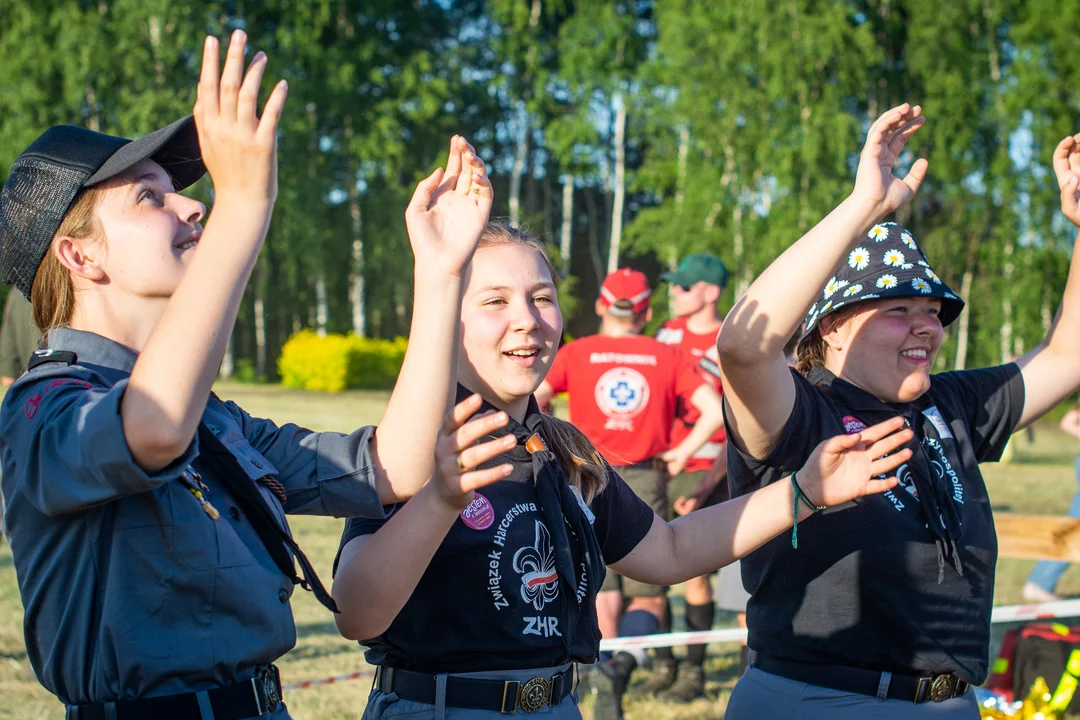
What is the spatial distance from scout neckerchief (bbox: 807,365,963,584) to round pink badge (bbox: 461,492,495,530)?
1.04 metres

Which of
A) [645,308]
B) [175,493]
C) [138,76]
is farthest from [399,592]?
[138,76]

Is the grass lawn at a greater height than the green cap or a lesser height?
lesser

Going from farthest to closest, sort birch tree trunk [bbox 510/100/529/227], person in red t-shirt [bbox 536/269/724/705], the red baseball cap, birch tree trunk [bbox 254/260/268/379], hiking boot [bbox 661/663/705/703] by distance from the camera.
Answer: birch tree trunk [bbox 510/100/529/227], birch tree trunk [bbox 254/260/268/379], the red baseball cap, person in red t-shirt [bbox 536/269/724/705], hiking boot [bbox 661/663/705/703]

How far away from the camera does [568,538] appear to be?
2184 mm

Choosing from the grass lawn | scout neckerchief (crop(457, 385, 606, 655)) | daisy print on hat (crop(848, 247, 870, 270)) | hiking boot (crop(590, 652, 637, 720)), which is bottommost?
the grass lawn

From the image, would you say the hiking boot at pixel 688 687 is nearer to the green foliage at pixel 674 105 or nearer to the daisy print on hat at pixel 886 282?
the daisy print on hat at pixel 886 282

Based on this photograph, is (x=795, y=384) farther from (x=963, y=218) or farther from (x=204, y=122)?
(x=963, y=218)

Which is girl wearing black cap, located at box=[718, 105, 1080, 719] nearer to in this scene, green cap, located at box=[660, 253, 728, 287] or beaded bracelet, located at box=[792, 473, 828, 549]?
beaded bracelet, located at box=[792, 473, 828, 549]

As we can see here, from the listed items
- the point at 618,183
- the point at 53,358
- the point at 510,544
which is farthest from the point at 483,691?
the point at 618,183

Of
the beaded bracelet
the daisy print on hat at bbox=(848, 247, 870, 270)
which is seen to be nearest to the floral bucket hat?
the daisy print on hat at bbox=(848, 247, 870, 270)

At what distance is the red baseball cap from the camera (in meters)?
5.98

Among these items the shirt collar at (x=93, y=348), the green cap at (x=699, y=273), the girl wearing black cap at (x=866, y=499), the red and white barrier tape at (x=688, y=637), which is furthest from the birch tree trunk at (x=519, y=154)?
the shirt collar at (x=93, y=348)

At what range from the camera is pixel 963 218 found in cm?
2484

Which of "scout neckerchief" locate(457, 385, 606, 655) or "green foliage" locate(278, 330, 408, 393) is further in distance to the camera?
"green foliage" locate(278, 330, 408, 393)
